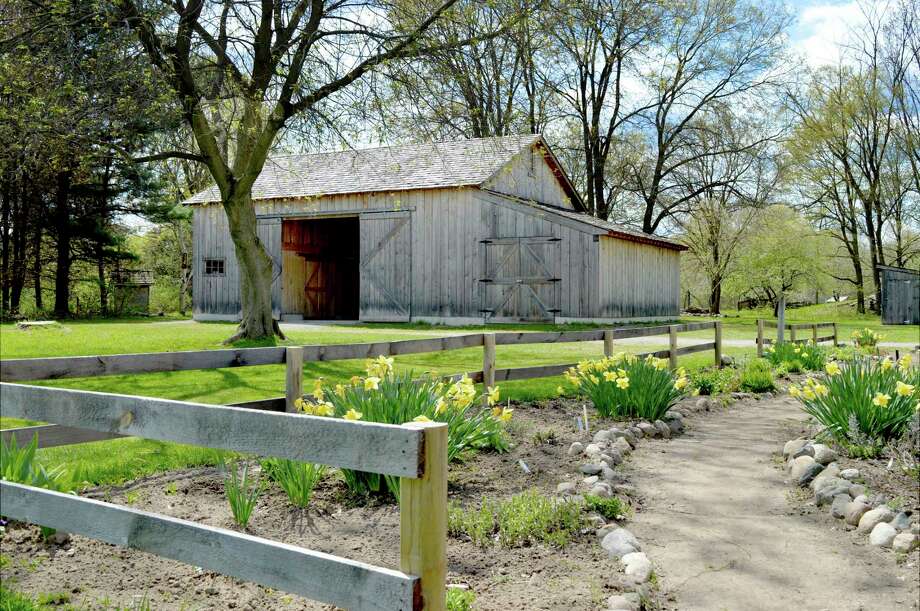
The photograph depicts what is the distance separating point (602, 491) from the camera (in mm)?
4762

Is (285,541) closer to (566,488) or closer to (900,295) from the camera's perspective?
(566,488)

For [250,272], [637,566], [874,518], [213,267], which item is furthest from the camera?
[213,267]

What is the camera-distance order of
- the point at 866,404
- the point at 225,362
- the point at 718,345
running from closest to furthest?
1. the point at 225,362
2. the point at 866,404
3. the point at 718,345

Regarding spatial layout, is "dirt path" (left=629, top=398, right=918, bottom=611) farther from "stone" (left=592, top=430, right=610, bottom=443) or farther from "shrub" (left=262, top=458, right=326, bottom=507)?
"shrub" (left=262, top=458, right=326, bottom=507)

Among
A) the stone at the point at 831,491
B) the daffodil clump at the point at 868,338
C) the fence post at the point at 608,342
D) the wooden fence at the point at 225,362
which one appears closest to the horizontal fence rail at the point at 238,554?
the wooden fence at the point at 225,362

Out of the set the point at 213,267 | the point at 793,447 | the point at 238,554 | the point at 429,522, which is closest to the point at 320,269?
the point at 213,267

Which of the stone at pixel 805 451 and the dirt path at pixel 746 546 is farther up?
the stone at pixel 805 451

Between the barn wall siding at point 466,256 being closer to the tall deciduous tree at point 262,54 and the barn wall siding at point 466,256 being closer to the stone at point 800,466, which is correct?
the tall deciduous tree at point 262,54

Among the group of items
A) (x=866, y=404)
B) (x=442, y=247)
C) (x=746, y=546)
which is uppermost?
(x=442, y=247)

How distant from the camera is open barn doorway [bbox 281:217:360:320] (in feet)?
84.6

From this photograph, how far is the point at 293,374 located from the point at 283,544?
3.51 meters

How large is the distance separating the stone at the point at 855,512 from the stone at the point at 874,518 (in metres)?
0.06

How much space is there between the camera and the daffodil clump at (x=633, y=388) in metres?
7.41

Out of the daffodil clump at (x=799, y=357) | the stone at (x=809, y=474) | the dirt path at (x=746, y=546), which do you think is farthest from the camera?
the daffodil clump at (x=799, y=357)
